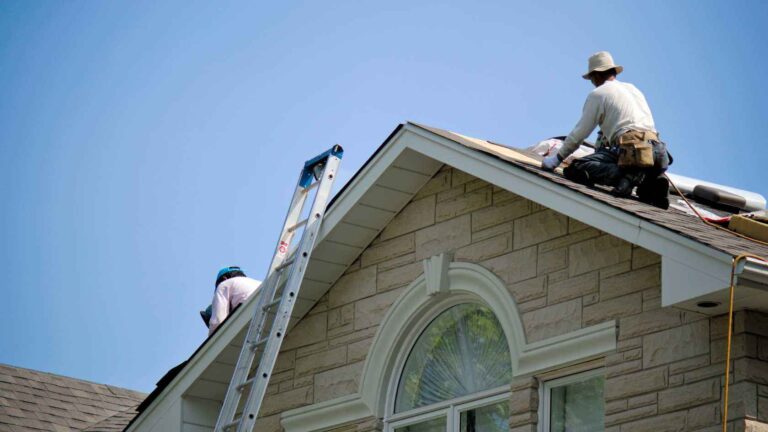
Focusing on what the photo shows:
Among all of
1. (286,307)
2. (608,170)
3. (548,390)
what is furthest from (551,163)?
(286,307)

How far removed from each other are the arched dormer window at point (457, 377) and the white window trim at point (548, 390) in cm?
40

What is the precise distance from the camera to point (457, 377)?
416 inches

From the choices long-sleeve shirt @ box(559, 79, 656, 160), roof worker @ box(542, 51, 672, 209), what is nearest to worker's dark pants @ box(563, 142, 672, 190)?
roof worker @ box(542, 51, 672, 209)

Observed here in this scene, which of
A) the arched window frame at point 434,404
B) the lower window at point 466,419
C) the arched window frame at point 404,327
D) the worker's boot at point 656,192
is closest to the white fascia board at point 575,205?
the worker's boot at point 656,192

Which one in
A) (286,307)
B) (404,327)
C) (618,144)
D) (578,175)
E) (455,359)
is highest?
(618,144)

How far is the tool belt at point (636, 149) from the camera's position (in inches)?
A: 372

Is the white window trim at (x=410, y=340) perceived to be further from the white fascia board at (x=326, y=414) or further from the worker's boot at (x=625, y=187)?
the worker's boot at (x=625, y=187)

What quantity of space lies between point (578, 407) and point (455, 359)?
4.83 ft

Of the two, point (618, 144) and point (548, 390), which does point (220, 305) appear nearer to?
point (548, 390)

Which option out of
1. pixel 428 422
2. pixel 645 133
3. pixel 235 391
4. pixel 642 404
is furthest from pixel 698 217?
pixel 235 391

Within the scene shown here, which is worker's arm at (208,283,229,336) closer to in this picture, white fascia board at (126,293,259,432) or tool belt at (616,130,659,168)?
white fascia board at (126,293,259,432)

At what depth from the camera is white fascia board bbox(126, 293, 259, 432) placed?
11688 mm

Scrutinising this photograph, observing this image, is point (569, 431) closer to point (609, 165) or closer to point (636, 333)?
point (636, 333)

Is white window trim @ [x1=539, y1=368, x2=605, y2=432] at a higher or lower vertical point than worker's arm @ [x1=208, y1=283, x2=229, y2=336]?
lower
